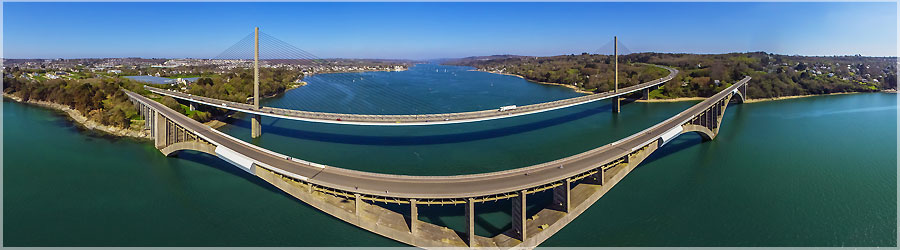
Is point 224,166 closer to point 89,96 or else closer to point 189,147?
point 189,147

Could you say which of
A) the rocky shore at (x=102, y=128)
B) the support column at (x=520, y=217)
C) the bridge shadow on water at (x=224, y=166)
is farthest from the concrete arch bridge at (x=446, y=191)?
the rocky shore at (x=102, y=128)

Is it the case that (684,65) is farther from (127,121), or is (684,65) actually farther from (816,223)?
(127,121)

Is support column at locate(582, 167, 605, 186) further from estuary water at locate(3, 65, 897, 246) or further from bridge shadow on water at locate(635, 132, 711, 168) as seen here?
bridge shadow on water at locate(635, 132, 711, 168)

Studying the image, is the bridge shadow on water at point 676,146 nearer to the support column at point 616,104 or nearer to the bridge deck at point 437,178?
the bridge deck at point 437,178

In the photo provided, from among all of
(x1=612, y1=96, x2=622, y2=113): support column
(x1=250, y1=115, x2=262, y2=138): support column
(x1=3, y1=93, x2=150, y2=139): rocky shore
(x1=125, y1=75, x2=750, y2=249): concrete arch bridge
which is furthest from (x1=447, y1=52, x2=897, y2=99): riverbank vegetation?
(x1=3, y1=93, x2=150, y2=139): rocky shore

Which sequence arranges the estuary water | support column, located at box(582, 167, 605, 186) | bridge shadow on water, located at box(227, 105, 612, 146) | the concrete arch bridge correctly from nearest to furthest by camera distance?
the concrete arch bridge → the estuary water → support column, located at box(582, 167, 605, 186) → bridge shadow on water, located at box(227, 105, 612, 146)

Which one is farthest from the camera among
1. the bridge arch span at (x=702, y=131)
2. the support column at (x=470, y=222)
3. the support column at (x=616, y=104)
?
the support column at (x=616, y=104)
